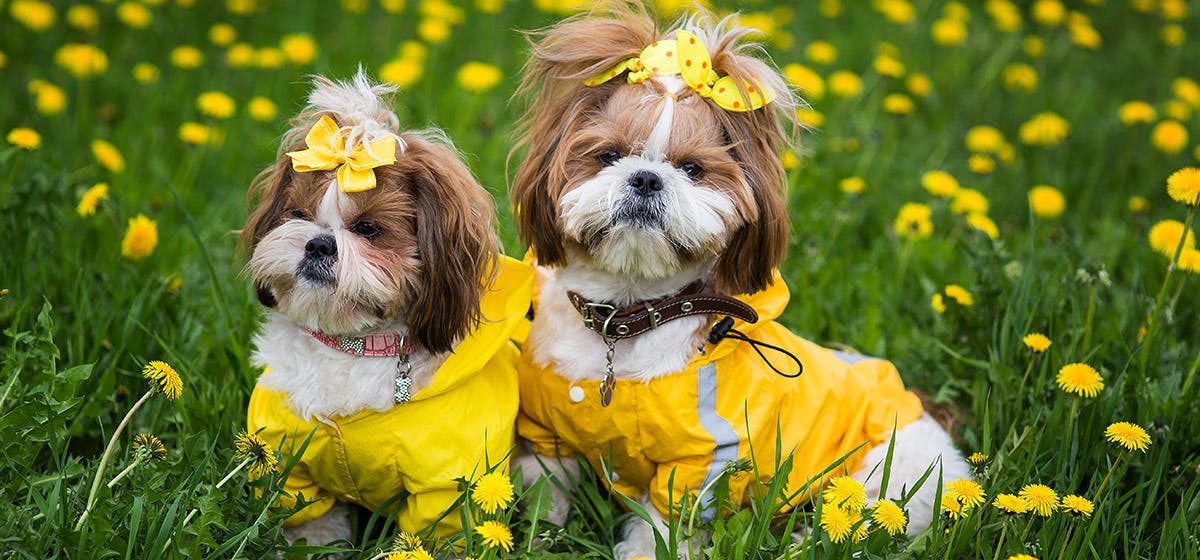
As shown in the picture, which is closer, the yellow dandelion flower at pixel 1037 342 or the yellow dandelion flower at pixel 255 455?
the yellow dandelion flower at pixel 255 455

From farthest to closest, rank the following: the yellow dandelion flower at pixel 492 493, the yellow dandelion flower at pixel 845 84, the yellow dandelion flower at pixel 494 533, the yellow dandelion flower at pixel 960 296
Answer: the yellow dandelion flower at pixel 845 84 < the yellow dandelion flower at pixel 960 296 < the yellow dandelion flower at pixel 492 493 < the yellow dandelion flower at pixel 494 533

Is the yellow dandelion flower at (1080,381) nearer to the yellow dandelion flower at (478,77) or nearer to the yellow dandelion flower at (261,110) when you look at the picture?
the yellow dandelion flower at (478,77)

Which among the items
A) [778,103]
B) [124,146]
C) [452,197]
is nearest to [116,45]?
[124,146]

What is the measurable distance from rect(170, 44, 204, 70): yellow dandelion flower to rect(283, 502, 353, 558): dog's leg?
2.99 meters

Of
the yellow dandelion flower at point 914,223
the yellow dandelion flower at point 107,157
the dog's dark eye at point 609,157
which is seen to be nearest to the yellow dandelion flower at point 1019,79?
the yellow dandelion flower at point 914,223

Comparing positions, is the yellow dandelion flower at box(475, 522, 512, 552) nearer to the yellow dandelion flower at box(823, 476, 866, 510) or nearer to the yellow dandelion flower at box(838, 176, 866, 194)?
the yellow dandelion flower at box(823, 476, 866, 510)

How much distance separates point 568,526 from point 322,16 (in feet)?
13.9

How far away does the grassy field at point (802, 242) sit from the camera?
9.27 feet

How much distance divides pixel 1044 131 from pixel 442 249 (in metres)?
4.02

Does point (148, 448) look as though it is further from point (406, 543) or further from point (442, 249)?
point (442, 249)

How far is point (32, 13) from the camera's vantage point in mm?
5266

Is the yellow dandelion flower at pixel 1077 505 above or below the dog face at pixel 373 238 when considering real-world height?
below

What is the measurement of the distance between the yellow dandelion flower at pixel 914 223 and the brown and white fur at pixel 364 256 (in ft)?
7.16

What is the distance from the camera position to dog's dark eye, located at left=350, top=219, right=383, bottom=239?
2.89 metres
